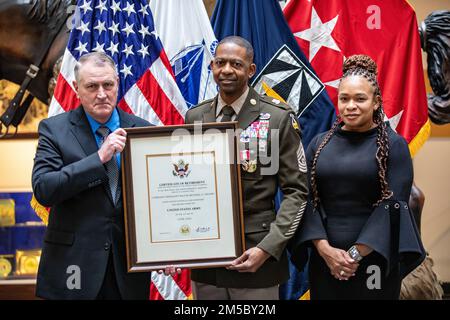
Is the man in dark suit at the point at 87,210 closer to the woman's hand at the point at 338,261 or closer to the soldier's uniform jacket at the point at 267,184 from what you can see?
the soldier's uniform jacket at the point at 267,184

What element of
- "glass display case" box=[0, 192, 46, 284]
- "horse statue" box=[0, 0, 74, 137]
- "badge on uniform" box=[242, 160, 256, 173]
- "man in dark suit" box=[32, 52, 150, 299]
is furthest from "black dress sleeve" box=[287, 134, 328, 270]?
"glass display case" box=[0, 192, 46, 284]

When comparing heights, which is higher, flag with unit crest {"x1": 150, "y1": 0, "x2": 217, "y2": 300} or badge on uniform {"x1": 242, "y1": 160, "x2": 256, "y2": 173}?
flag with unit crest {"x1": 150, "y1": 0, "x2": 217, "y2": 300}

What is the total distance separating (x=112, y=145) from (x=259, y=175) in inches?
21.9

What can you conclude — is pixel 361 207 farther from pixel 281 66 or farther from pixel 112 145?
pixel 281 66

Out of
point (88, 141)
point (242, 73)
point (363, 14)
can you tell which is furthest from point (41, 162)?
point (363, 14)

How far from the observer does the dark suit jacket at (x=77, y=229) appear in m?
2.04

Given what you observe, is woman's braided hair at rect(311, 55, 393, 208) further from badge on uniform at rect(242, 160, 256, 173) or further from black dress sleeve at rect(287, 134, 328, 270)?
badge on uniform at rect(242, 160, 256, 173)

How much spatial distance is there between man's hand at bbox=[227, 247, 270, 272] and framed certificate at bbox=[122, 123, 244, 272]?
0.02 metres

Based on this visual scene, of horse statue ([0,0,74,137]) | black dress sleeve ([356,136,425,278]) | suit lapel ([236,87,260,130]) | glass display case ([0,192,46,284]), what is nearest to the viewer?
black dress sleeve ([356,136,425,278])

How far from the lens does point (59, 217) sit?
6.85ft

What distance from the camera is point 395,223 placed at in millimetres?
2125

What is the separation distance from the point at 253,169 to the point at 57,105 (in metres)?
1.24

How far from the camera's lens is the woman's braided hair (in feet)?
6.95

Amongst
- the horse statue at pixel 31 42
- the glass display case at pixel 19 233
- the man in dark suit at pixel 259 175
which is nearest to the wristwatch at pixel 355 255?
the man in dark suit at pixel 259 175
